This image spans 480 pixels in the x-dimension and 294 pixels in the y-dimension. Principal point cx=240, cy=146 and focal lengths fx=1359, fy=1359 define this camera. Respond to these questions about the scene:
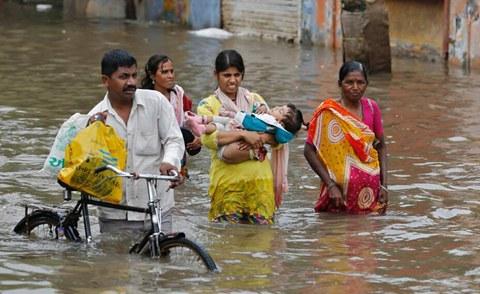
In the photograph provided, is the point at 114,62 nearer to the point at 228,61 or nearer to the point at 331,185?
the point at 228,61

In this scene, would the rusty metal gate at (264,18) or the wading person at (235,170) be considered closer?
the wading person at (235,170)

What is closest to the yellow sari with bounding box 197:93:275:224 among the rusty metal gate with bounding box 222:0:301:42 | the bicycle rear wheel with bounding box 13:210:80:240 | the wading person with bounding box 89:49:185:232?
the wading person with bounding box 89:49:185:232

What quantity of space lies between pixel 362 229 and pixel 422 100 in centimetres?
793

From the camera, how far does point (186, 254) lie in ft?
24.2

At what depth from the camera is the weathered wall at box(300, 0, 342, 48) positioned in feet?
81.9

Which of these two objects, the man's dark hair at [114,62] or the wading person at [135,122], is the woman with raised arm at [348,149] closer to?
the wading person at [135,122]

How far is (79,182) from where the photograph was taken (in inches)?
303

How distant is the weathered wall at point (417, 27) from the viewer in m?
22.5

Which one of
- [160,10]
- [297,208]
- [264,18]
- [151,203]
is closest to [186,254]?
[151,203]

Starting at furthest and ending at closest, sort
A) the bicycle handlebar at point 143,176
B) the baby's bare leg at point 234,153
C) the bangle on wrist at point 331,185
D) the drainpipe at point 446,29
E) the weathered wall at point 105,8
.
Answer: the weathered wall at point 105,8 < the drainpipe at point 446,29 < the bangle on wrist at point 331,185 < the baby's bare leg at point 234,153 < the bicycle handlebar at point 143,176

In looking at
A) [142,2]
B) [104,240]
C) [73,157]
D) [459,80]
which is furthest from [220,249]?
[142,2]

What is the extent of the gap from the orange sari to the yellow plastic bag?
215 cm

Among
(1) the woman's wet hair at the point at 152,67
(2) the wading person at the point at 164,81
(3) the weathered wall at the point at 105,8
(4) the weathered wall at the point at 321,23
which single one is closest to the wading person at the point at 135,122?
(2) the wading person at the point at 164,81

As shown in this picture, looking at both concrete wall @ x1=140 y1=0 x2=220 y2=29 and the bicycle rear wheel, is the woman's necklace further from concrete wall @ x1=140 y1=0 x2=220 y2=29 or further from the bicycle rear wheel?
concrete wall @ x1=140 y1=0 x2=220 y2=29
